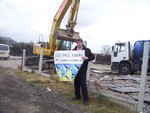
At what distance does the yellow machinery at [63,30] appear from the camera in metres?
16.0

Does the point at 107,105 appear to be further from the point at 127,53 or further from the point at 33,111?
the point at 127,53

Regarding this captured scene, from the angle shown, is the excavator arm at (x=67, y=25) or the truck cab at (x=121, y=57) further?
the truck cab at (x=121, y=57)

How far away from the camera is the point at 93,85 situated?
795cm

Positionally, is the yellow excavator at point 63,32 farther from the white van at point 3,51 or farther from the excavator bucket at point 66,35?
the white van at point 3,51

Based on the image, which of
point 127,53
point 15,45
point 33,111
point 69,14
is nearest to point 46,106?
point 33,111

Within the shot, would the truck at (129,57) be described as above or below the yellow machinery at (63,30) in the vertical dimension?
below

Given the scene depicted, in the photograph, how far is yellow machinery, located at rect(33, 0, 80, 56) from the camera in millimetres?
16031

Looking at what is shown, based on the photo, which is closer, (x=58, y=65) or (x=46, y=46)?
(x=58, y=65)

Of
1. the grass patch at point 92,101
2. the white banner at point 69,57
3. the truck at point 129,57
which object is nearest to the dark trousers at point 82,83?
the grass patch at point 92,101

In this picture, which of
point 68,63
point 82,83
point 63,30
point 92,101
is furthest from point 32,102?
point 63,30

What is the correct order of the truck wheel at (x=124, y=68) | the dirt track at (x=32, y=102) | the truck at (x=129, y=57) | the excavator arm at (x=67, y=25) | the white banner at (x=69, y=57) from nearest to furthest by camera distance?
the dirt track at (x=32, y=102), the white banner at (x=69, y=57), the excavator arm at (x=67, y=25), the truck at (x=129, y=57), the truck wheel at (x=124, y=68)

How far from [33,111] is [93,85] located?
3085mm

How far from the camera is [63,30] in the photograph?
16375 millimetres

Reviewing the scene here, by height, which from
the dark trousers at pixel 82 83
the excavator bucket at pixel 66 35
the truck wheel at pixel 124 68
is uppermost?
the excavator bucket at pixel 66 35
